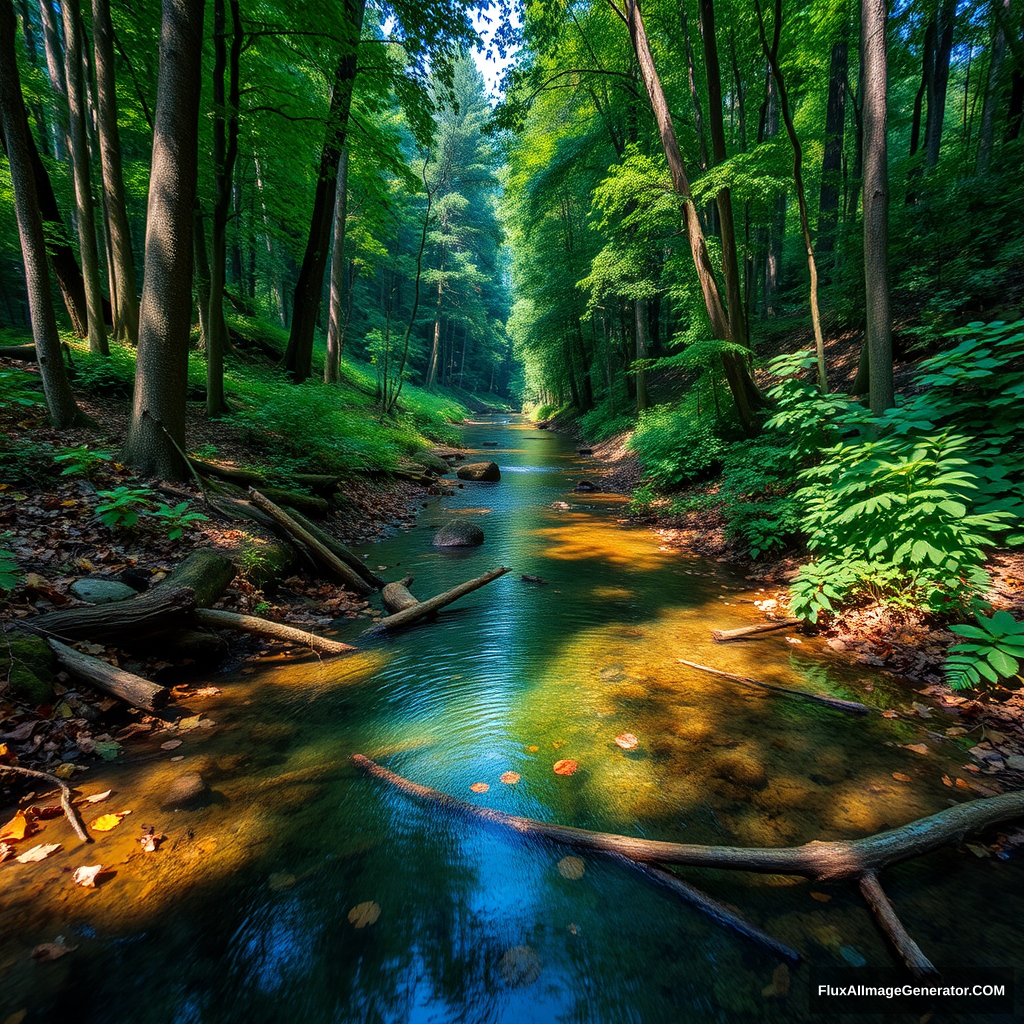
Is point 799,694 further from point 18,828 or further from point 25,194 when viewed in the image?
point 25,194

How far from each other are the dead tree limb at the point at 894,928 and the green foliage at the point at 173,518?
5.09 metres

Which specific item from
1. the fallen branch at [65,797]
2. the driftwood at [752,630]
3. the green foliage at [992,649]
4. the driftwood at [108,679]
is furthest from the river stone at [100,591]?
the green foliage at [992,649]

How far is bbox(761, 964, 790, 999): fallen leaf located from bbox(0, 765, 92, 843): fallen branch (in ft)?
9.49

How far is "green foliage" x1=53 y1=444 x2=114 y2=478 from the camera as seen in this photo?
4363 millimetres

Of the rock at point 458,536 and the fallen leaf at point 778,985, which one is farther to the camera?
the rock at point 458,536

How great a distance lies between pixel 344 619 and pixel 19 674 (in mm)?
2406

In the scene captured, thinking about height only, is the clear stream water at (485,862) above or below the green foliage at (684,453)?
below

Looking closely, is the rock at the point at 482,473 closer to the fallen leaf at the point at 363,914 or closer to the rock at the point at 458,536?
the rock at the point at 458,536

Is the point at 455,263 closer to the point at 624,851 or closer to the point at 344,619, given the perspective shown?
the point at 344,619

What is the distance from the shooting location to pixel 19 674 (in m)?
2.64

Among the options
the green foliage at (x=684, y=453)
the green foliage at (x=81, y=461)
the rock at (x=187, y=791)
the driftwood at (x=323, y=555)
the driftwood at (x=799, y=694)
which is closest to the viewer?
the rock at (x=187, y=791)

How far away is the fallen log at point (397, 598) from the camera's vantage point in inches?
191

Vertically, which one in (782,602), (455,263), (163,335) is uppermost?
(455,263)

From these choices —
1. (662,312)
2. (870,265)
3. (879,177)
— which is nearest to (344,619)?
(870,265)
